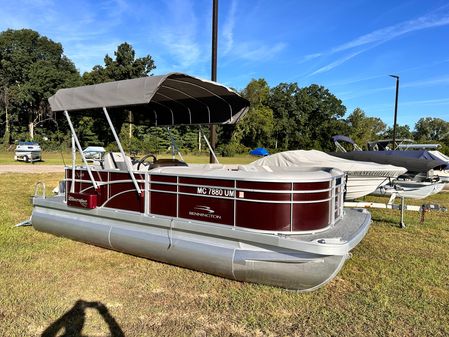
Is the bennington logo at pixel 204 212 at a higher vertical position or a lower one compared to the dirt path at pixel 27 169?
higher

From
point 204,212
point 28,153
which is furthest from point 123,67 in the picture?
point 204,212

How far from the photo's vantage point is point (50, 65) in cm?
4650

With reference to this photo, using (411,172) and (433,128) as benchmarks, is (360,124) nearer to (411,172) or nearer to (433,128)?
(433,128)

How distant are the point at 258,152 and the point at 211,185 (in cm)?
3723

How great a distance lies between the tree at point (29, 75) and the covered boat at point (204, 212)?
1597 inches

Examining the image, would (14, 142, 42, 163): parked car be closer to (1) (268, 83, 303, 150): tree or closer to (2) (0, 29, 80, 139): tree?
(2) (0, 29, 80, 139): tree

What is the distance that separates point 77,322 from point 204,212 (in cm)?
186

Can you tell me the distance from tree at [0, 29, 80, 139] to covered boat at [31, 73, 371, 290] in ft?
133

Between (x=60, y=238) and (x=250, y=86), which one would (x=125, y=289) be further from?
(x=250, y=86)

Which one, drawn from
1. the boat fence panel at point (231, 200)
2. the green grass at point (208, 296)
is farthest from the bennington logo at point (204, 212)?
the green grass at point (208, 296)

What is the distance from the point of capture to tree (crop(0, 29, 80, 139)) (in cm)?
4441

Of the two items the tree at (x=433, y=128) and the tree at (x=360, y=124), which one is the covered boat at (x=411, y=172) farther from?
the tree at (x=433, y=128)

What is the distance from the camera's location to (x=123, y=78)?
38406 mm

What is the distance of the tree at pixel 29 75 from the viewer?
4441cm
